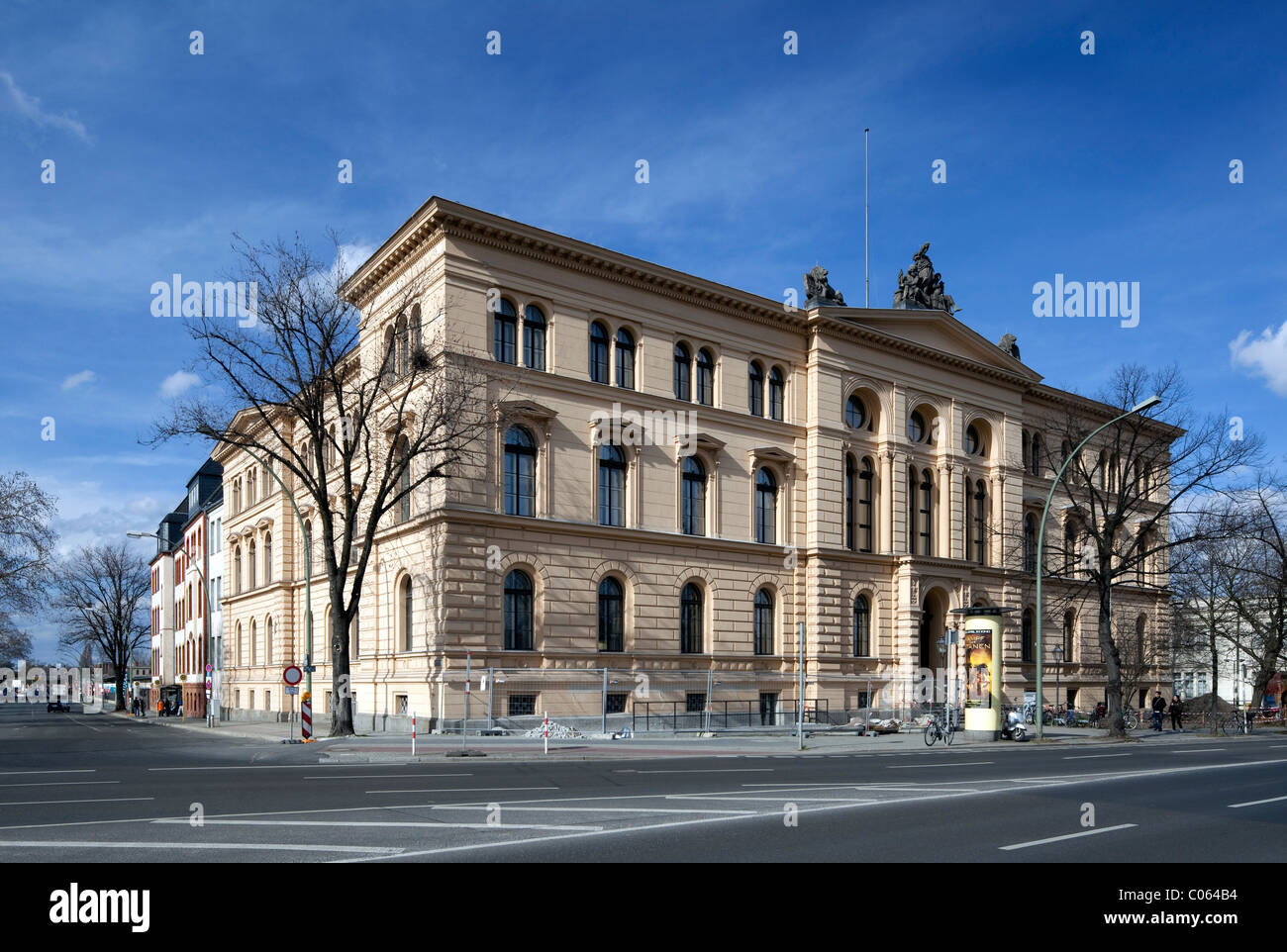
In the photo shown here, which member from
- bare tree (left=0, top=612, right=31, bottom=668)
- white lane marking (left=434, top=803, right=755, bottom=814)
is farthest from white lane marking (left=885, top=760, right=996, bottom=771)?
bare tree (left=0, top=612, right=31, bottom=668)

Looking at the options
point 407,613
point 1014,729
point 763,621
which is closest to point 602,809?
point 407,613

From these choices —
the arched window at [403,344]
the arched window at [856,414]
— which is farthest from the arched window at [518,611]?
the arched window at [856,414]

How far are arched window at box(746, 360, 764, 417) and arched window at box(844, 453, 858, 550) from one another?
425cm

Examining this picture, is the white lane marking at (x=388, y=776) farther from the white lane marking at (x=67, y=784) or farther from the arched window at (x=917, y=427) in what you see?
the arched window at (x=917, y=427)

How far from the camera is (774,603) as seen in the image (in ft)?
132

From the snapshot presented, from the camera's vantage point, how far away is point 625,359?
36.8 meters

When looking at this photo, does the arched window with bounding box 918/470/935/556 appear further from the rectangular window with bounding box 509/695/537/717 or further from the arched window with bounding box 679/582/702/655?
the rectangular window with bounding box 509/695/537/717

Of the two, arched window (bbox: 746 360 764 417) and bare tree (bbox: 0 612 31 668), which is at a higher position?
arched window (bbox: 746 360 764 417)

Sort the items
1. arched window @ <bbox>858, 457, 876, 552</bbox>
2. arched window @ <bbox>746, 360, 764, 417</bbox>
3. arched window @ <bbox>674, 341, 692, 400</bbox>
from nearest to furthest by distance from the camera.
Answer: arched window @ <bbox>674, 341, 692, 400</bbox>
arched window @ <bbox>746, 360, 764, 417</bbox>
arched window @ <bbox>858, 457, 876, 552</bbox>

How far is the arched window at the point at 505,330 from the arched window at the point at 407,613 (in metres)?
7.69

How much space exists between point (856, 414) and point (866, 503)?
3.55m

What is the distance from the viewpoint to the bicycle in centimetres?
3112

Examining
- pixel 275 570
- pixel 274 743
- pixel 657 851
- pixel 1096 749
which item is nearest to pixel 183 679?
pixel 275 570

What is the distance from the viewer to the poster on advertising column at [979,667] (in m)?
33.4
